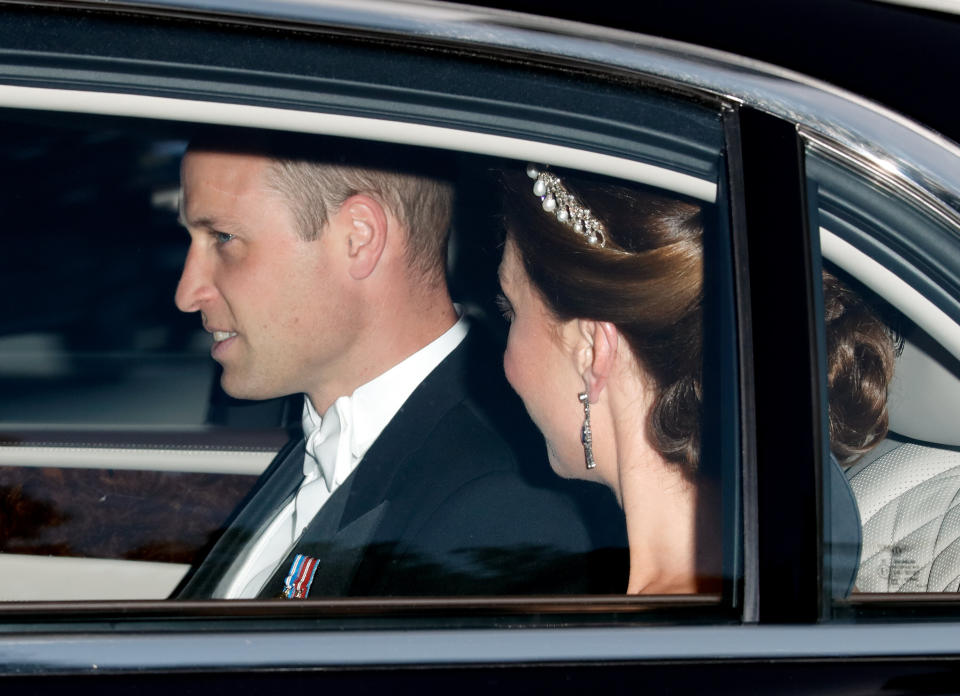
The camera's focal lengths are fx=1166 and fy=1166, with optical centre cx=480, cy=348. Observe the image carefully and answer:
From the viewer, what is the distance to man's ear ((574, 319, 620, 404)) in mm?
1516

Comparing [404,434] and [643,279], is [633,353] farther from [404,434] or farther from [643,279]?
[404,434]

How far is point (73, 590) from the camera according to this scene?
65.2 inches

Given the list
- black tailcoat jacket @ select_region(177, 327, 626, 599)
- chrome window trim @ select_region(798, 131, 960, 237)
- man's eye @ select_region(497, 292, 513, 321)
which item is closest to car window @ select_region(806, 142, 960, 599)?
chrome window trim @ select_region(798, 131, 960, 237)

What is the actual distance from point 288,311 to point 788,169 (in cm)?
92

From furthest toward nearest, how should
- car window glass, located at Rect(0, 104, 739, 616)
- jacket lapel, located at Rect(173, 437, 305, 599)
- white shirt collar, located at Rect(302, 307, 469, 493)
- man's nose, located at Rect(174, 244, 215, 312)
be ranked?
man's nose, located at Rect(174, 244, 215, 312)
white shirt collar, located at Rect(302, 307, 469, 493)
car window glass, located at Rect(0, 104, 739, 616)
jacket lapel, located at Rect(173, 437, 305, 599)

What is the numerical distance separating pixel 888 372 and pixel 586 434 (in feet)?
1.27

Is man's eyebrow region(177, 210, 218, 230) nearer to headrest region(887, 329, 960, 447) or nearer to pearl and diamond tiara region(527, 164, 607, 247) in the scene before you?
pearl and diamond tiara region(527, 164, 607, 247)

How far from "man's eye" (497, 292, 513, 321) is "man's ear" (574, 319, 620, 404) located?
11 centimetres

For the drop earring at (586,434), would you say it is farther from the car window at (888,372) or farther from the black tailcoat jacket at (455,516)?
the car window at (888,372)

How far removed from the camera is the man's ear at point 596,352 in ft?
4.97

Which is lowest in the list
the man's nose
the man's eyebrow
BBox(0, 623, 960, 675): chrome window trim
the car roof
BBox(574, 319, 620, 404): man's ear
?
BBox(0, 623, 960, 675): chrome window trim

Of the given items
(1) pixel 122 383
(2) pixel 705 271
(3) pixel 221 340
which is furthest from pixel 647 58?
(1) pixel 122 383

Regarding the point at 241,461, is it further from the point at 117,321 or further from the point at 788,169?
the point at 788,169

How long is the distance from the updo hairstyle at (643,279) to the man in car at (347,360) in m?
0.15
